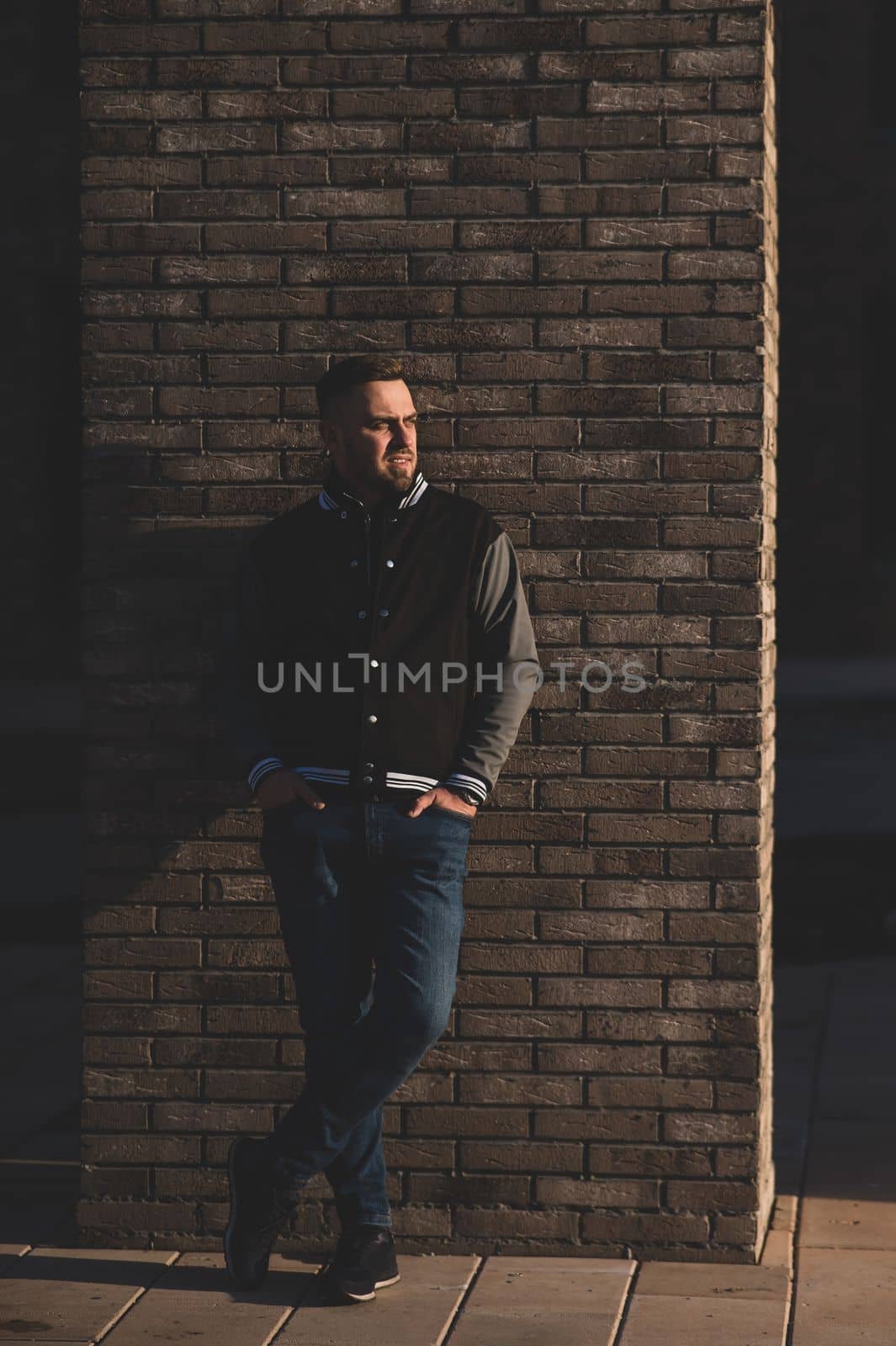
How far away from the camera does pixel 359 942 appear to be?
429 centimetres

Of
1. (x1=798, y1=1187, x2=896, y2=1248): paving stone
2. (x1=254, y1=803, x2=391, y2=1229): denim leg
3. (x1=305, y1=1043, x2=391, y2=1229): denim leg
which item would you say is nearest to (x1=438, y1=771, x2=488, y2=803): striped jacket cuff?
(x1=254, y1=803, x2=391, y2=1229): denim leg

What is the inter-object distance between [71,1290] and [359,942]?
1041 millimetres

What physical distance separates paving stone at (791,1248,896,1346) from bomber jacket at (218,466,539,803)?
1.33 meters

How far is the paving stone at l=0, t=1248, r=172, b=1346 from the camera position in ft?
13.6

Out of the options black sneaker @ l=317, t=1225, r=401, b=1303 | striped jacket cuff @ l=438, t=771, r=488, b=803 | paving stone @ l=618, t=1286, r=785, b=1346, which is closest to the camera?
paving stone @ l=618, t=1286, r=785, b=1346

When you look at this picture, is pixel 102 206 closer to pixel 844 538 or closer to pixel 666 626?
pixel 666 626

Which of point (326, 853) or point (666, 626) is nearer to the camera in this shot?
point (326, 853)

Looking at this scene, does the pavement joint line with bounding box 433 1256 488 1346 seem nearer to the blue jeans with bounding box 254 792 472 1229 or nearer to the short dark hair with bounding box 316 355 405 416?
the blue jeans with bounding box 254 792 472 1229

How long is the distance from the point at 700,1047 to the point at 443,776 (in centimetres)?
95

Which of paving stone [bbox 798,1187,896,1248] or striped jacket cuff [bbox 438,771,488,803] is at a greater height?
striped jacket cuff [bbox 438,771,488,803]

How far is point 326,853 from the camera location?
418 centimetres

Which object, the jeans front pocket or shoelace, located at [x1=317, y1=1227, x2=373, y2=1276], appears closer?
the jeans front pocket

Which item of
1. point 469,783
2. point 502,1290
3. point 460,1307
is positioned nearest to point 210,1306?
point 460,1307

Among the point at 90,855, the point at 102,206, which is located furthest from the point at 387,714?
the point at 102,206
